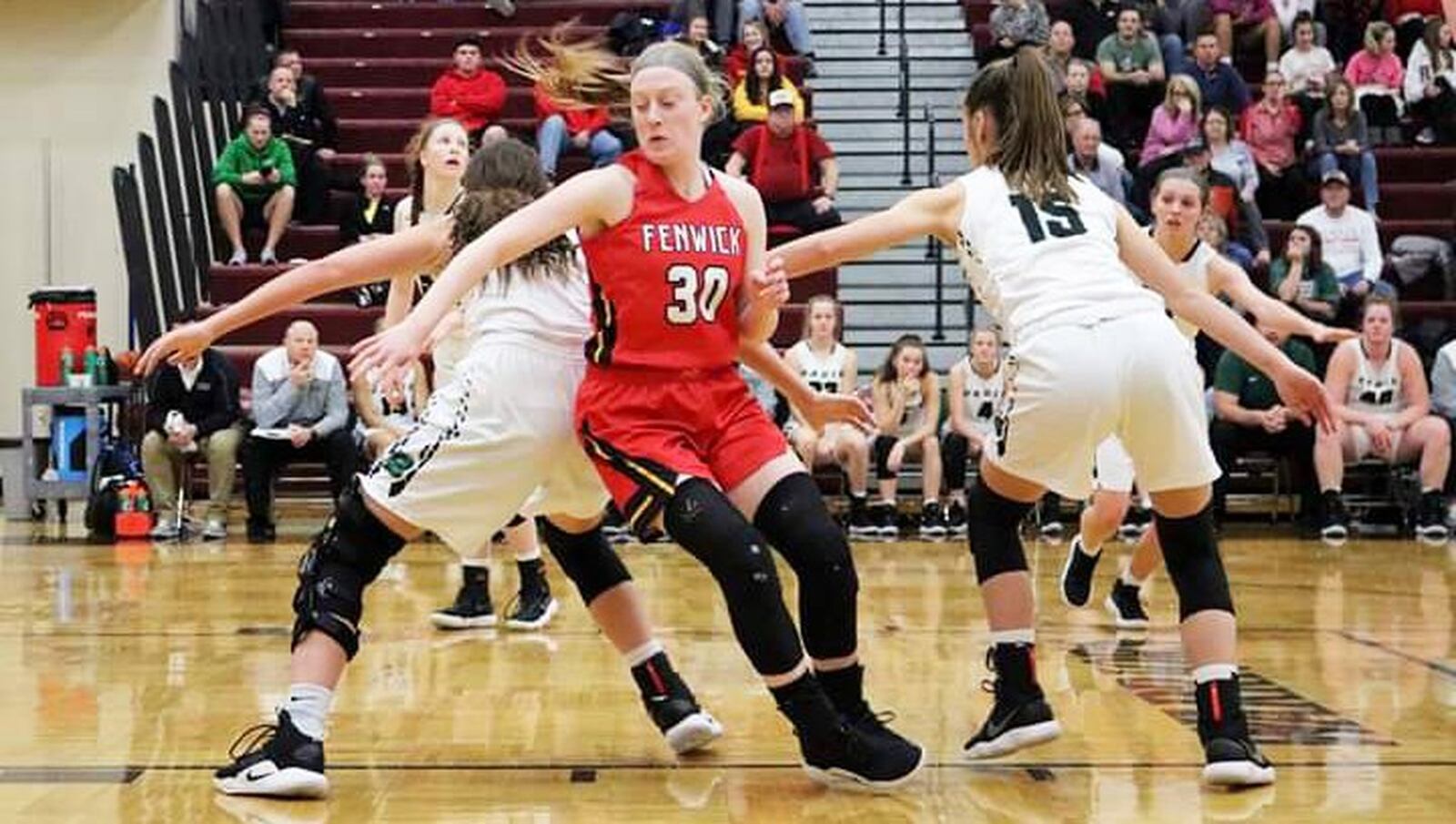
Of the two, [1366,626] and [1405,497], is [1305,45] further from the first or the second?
[1366,626]

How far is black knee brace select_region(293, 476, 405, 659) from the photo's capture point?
4641 millimetres

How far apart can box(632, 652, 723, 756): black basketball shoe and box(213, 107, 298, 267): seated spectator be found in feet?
31.7

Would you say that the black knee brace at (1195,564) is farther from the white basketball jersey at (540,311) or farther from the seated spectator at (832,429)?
the seated spectator at (832,429)

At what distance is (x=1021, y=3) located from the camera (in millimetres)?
15031

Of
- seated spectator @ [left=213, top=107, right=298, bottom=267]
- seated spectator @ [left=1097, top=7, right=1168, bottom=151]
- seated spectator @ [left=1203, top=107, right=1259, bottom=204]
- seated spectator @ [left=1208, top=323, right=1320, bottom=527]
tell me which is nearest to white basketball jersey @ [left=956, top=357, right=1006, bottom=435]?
seated spectator @ [left=1208, top=323, right=1320, bottom=527]

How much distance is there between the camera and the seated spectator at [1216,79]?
15.3 m

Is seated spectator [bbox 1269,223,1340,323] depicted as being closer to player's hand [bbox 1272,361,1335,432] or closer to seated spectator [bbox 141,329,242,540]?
seated spectator [bbox 141,329,242,540]

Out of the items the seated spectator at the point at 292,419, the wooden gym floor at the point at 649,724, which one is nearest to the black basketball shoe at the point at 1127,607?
the wooden gym floor at the point at 649,724

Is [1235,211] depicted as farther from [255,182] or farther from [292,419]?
[255,182]

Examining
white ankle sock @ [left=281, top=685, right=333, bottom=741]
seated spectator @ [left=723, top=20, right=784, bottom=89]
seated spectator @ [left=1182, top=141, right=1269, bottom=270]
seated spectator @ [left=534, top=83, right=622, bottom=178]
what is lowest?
white ankle sock @ [left=281, top=685, right=333, bottom=741]

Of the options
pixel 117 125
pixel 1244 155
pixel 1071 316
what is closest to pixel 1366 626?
pixel 1071 316

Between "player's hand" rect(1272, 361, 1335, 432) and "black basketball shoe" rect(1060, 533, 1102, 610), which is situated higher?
"player's hand" rect(1272, 361, 1335, 432)

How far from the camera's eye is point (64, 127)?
15.9 metres

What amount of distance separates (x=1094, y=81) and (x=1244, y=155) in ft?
4.21
